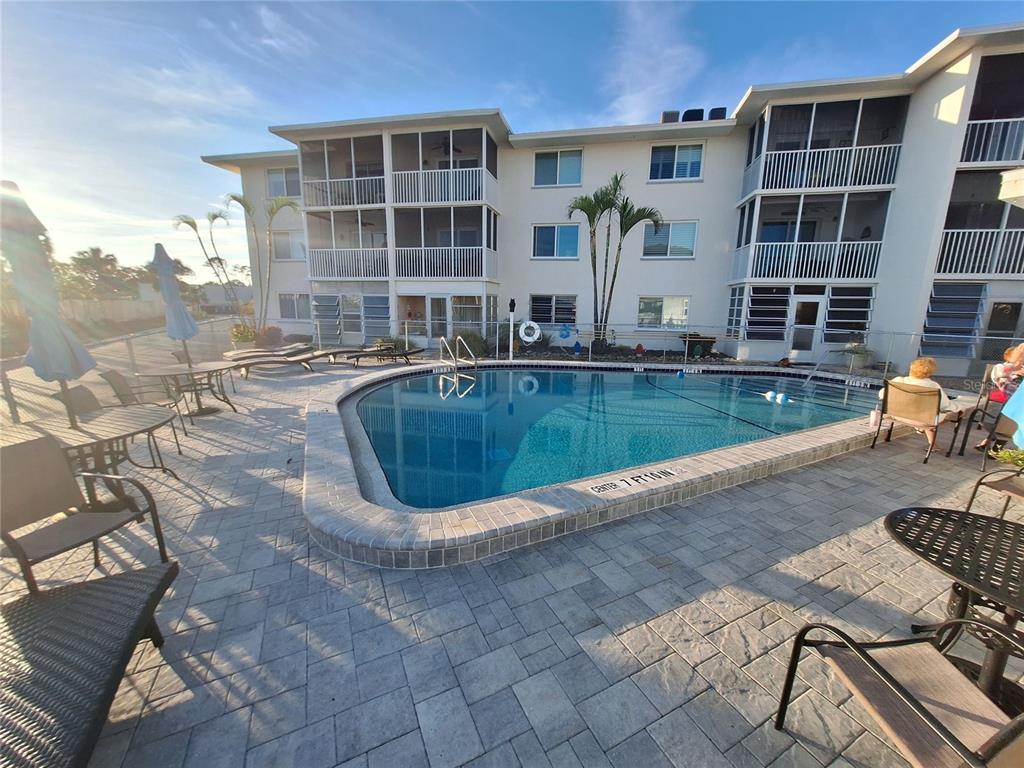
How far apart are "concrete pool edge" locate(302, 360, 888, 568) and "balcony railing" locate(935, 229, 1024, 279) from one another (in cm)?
941

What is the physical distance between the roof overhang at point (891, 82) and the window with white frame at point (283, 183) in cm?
1573

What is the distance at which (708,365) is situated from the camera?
11.7 metres

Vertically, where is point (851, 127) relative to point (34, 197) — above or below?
above

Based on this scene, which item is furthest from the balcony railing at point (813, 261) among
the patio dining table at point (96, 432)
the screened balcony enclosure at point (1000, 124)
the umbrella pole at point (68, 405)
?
the umbrella pole at point (68, 405)

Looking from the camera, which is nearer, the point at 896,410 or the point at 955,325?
the point at 896,410

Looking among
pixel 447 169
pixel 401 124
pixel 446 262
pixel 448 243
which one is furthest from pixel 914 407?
pixel 401 124

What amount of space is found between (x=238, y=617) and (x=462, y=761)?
157cm

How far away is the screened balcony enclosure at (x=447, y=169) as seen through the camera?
517 inches

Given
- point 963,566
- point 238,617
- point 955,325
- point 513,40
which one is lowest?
point 238,617

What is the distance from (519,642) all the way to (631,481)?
1.97m

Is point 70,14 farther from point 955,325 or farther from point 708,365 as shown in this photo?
point 955,325

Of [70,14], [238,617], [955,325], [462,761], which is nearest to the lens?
[462,761]

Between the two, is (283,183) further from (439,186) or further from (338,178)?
(439,186)

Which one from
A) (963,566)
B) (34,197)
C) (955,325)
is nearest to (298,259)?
(34,197)
